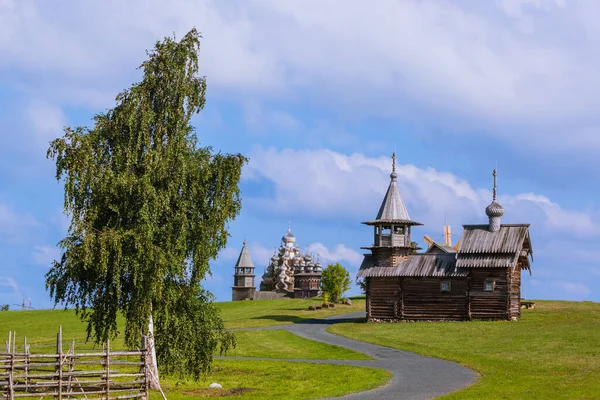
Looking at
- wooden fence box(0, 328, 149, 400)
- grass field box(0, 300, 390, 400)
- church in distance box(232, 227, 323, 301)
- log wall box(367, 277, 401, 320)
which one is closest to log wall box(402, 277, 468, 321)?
log wall box(367, 277, 401, 320)

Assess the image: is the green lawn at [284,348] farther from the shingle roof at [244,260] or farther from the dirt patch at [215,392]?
the shingle roof at [244,260]

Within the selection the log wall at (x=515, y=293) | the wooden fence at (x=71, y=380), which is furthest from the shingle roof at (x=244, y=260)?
the wooden fence at (x=71, y=380)

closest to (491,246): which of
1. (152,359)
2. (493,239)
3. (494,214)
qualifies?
(493,239)

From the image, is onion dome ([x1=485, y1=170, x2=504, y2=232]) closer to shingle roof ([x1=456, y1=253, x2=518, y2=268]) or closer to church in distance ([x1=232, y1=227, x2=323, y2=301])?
shingle roof ([x1=456, y1=253, x2=518, y2=268])

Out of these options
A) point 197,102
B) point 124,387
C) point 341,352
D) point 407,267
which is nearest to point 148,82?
point 197,102

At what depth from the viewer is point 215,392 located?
1369 inches

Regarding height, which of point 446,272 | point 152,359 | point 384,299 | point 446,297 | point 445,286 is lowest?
point 152,359

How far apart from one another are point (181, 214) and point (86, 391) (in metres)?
8.19

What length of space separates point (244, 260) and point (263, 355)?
7207 cm

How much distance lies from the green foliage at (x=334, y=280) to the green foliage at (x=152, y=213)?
2349 inches

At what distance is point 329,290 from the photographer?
319 ft

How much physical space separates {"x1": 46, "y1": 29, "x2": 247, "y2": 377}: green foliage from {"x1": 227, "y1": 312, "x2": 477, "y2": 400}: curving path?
28.8 feet

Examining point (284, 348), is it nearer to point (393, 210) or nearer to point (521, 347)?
point (521, 347)

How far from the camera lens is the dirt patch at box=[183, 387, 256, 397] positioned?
34.2 meters
